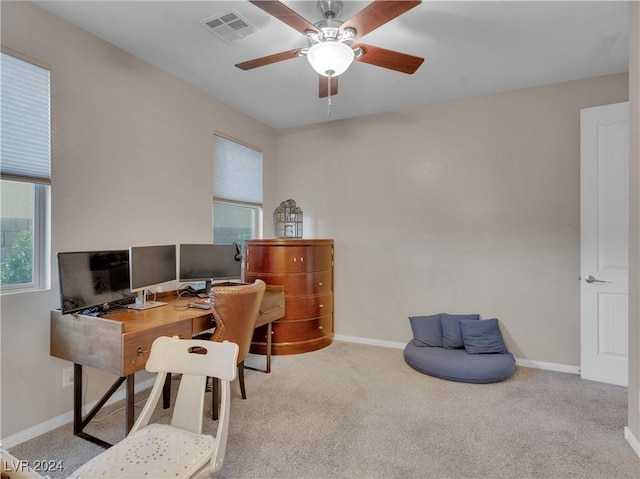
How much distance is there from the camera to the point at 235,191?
395 cm

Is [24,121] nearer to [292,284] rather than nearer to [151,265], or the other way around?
[151,265]

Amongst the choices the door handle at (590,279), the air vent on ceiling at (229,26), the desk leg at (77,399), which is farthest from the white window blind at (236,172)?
the door handle at (590,279)

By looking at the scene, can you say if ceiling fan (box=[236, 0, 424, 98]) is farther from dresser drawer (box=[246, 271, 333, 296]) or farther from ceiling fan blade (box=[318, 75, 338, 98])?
dresser drawer (box=[246, 271, 333, 296])

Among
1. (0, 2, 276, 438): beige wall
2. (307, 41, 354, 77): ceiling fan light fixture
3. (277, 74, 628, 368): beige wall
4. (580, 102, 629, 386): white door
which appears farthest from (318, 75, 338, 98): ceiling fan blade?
(580, 102, 629, 386): white door

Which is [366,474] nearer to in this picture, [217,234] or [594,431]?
[594,431]

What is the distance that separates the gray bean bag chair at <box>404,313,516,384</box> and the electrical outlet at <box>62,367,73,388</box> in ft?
9.23

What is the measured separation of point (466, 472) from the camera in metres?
1.82

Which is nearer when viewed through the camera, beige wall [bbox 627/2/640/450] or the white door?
beige wall [bbox 627/2/640/450]

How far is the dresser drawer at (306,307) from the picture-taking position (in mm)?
3660

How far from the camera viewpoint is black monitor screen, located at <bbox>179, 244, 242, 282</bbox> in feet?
9.73

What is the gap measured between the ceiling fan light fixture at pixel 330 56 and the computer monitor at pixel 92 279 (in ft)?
6.05

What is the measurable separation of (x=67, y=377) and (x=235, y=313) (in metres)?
1.22

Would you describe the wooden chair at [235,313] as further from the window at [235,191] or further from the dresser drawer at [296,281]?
the window at [235,191]

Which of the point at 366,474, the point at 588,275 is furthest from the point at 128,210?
the point at 588,275
